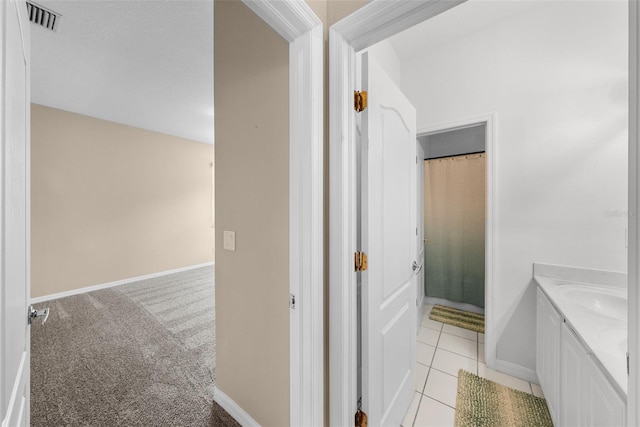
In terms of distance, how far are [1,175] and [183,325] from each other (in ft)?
8.76

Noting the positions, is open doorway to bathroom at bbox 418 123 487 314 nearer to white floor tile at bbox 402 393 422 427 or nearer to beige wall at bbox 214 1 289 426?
white floor tile at bbox 402 393 422 427

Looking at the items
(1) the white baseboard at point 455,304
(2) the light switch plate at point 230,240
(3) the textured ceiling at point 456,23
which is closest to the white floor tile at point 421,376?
(1) the white baseboard at point 455,304

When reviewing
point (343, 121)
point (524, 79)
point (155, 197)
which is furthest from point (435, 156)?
point (155, 197)

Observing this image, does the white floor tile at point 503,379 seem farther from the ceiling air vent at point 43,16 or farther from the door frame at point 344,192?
the ceiling air vent at point 43,16

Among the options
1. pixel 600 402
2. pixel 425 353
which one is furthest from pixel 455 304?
pixel 600 402

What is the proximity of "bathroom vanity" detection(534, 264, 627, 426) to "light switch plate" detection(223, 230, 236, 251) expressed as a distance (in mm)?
1627

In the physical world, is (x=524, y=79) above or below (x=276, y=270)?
above

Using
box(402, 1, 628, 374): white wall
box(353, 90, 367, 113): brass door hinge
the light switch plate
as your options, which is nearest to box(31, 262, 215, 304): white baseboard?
the light switch plate

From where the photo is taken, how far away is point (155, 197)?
452 centimetres

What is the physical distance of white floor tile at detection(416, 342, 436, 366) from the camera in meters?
2.11

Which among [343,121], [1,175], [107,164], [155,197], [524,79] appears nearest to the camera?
[1,175]

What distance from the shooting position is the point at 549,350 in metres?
1.50

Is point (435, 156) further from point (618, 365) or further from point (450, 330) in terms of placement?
point (618, 365)

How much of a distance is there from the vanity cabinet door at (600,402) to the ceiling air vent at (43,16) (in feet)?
11.9
